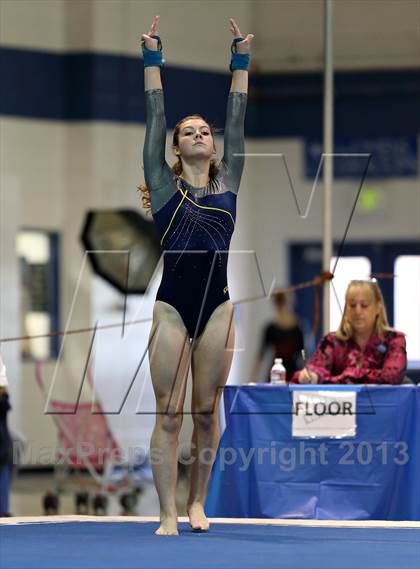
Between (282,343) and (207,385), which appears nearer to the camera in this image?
(207,385)

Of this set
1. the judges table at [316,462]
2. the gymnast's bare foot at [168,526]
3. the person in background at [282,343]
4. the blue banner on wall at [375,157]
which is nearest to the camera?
the gymnast's bare foot at [168,526]

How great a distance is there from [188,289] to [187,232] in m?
0.19

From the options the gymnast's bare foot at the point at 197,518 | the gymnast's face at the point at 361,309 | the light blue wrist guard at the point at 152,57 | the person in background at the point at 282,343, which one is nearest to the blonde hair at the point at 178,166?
the light blue wrist guard at the point at 152,57

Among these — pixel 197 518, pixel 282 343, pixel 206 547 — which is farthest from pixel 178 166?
pixel 282 343

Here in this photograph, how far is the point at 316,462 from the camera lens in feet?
20.4

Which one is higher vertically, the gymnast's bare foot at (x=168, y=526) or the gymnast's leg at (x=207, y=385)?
the gymnast's leg at (x=207, y=385)

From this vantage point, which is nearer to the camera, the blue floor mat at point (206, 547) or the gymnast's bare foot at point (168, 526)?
the blue floor mat at point (206, 547)

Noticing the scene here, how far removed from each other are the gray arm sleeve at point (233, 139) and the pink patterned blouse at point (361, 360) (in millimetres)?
1837

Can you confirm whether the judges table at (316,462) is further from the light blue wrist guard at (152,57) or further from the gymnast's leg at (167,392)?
the light blue wrist guard at (152,57)

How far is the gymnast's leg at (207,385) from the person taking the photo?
4.58 m

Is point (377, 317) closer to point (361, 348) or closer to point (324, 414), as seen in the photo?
point (361, 348)

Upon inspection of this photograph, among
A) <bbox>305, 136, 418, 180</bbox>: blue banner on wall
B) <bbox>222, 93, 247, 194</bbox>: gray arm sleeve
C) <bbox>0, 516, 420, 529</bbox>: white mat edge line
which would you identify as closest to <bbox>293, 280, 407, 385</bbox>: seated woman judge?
<bbox>0, 516, 420, 529</bbox>: white mat edge line

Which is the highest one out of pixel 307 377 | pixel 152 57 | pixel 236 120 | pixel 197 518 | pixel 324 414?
pixel 152 57

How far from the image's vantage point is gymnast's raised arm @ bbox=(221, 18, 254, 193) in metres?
4.64
